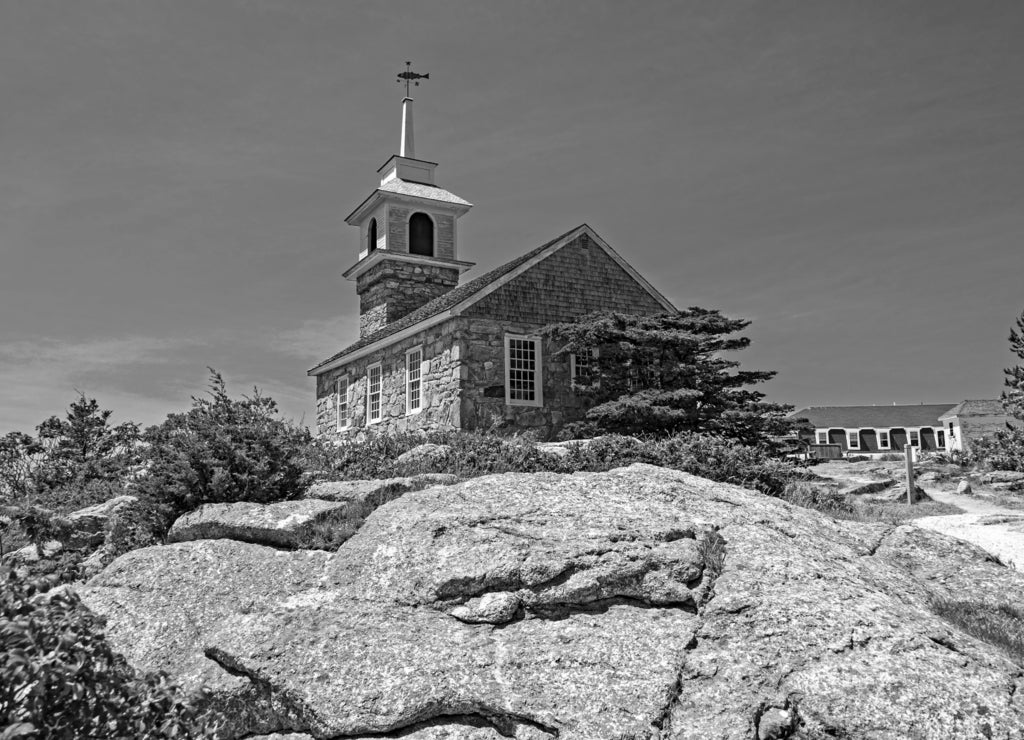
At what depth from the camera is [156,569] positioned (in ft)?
24.6

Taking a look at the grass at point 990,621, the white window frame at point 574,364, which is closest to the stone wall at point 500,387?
the white window frame at point 574,364

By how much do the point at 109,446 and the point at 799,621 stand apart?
23700mm

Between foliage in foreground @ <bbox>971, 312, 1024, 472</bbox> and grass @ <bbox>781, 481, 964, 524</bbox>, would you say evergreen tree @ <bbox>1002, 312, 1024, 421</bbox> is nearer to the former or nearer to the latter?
foliage in foreground @ <bbox>971, 312, 1024, 472</bbox>

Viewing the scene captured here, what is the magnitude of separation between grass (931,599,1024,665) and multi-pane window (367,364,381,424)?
779 inches

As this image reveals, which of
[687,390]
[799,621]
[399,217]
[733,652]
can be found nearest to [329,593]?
[733,652]

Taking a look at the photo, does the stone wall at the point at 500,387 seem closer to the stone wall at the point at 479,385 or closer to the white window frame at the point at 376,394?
the stone wall at the point at 479,385

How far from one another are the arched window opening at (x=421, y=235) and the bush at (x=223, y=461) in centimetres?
2247

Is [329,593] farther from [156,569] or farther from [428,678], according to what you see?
[156,569]

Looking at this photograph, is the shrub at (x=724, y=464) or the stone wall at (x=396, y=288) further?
the stone wall at (x=396, y=288)

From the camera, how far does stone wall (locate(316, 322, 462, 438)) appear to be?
21.8 m

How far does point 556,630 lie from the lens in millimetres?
6391

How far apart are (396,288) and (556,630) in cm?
2557

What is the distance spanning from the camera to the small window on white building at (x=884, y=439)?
6819cm

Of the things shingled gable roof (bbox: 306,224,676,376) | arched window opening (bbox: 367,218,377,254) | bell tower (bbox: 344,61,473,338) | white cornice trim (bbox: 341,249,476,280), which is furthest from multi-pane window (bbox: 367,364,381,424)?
arched window opening (bbox: 367,218,377,254)
